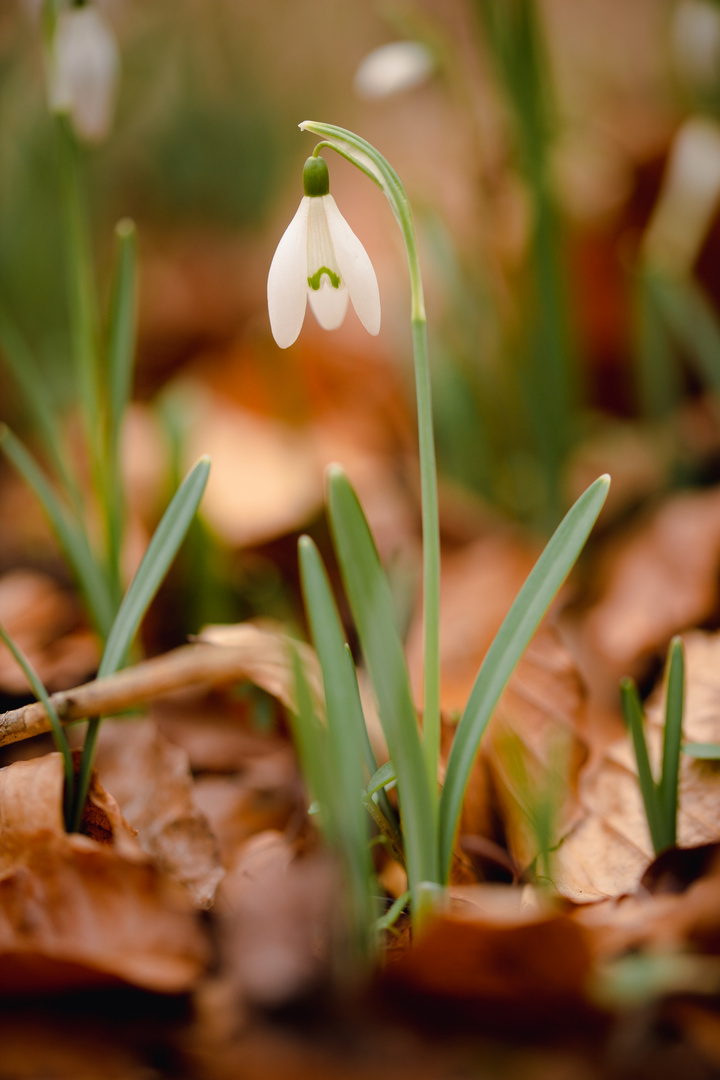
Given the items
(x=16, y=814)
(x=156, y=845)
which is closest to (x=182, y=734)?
(x=156, y=845)

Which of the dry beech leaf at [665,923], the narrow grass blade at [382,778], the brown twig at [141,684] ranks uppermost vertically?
the brown twig at [141,684]

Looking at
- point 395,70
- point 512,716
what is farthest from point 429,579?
point 395,70

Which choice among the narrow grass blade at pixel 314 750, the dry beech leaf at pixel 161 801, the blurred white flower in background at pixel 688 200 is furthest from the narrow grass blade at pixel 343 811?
the blurred white flower in background at pixel 688 200

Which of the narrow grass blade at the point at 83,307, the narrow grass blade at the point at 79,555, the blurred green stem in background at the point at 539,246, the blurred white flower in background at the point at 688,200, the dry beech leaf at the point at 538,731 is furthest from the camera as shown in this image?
the blurred white flower in background at the point at 688,200

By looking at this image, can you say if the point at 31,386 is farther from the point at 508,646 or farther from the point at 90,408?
the point at 508,646

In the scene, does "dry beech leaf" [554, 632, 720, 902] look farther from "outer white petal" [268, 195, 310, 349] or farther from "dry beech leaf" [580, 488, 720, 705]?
"outer white petal" [268, 195, 310, 349]

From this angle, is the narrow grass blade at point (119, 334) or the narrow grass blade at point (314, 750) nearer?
the narrow grass blade at point (314, 750)

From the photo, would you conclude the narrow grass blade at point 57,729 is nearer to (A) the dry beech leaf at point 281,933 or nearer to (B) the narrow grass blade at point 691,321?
(A) the dry beech leaf at point 281,933
